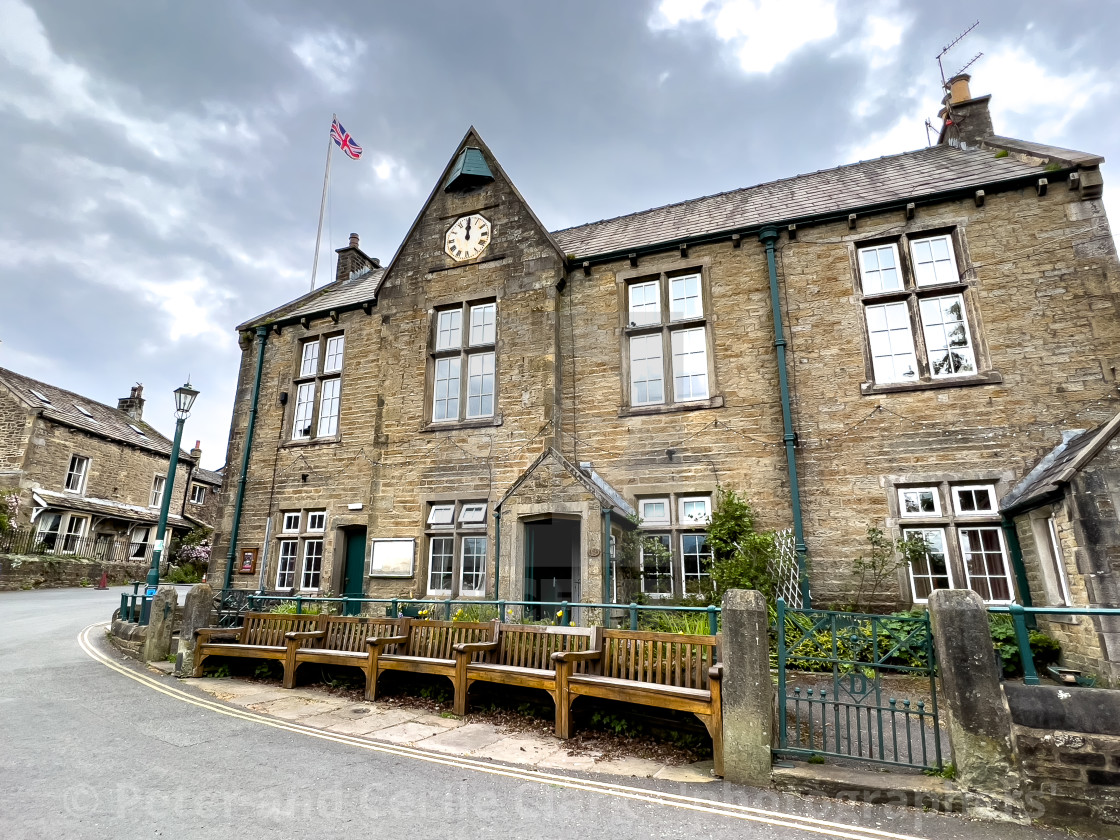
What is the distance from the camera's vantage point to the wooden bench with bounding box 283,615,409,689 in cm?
781

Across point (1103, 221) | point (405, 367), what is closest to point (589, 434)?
point (405, 367)

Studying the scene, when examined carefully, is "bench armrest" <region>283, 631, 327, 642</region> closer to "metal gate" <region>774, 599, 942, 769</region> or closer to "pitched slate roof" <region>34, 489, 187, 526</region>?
"metal gate" <region>774, 599, 942, 769</region>

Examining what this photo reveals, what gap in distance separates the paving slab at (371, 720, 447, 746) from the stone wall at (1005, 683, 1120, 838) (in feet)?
16.2

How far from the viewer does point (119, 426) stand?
3075 centimetres

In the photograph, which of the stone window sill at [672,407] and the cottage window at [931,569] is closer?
the cottage window at [931,569]

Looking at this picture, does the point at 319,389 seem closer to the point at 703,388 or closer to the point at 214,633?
the point at 214,633

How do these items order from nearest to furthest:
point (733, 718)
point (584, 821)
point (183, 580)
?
point (584, 821), point (733, 718), point (183, 580)

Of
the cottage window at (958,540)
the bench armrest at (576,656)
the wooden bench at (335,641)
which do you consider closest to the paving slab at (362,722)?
the wooden bench at (335,641)

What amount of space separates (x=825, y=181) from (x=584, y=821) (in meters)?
14.1

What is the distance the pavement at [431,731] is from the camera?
16.6 feet

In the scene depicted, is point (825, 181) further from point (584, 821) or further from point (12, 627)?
point (12, 627)

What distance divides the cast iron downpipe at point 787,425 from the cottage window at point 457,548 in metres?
5.88

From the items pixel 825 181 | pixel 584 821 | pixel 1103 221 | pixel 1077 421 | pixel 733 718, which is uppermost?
pixel 825 181

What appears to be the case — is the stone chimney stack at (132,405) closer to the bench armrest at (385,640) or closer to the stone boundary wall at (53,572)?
the stone boundary wall at (53,572)
